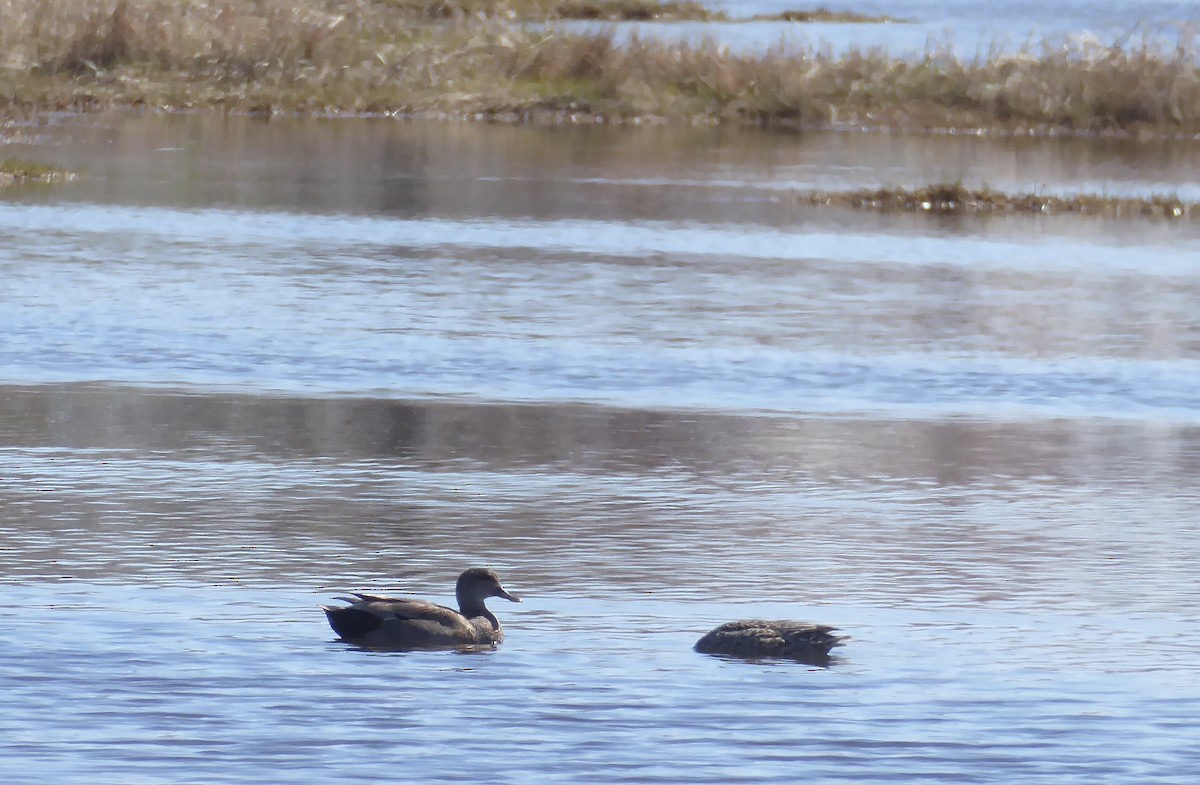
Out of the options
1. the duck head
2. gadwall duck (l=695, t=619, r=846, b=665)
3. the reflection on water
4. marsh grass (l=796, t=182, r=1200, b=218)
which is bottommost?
marsh grass (l=796, t=182, r=1200, b=218)

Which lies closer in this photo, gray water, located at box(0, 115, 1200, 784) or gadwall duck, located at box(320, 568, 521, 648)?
gray water, located at box(0, 115, 1200, 784)

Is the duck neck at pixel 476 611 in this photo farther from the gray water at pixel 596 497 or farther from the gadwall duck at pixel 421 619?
the gray water at pixel 596 497

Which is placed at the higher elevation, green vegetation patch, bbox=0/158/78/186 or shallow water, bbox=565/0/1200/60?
shallow water, bbox=565/0/1200/60

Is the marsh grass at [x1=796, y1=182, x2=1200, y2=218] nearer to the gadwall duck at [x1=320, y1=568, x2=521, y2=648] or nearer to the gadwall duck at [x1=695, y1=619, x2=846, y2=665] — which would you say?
the gadwall duck at [x1=320, y1=568, x2=521, y2=648]

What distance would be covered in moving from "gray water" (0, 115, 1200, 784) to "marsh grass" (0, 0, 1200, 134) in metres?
14.9

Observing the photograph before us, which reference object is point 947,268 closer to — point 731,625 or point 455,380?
point 455,380

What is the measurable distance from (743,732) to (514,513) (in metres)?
3.86


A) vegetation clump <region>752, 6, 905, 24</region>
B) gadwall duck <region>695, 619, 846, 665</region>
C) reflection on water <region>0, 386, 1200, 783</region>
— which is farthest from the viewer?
vegetation clump <region>752, 6, 905, 24</region>

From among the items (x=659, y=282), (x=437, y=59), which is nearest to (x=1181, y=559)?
(x=659, y=282)

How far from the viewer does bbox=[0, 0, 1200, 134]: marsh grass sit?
41.6 metres

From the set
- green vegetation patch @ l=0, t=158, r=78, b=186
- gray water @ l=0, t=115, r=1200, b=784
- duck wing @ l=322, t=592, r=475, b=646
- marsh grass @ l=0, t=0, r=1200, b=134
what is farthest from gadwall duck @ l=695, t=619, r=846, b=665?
marsh grass @ l=0, t=0, r=1200, b=134

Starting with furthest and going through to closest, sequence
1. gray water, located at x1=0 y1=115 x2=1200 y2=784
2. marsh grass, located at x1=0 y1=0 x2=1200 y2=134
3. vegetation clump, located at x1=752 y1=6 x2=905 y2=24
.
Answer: vegetation clump, located at x1=752 y1=6 x2=905 y2=24
marsh grass, located at x1=0 y1=0 x2=1200 y2=134
gray water, located at x1=0 y1=115 x2=1200 y2=784

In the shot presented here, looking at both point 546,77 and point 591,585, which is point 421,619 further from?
point 546,77

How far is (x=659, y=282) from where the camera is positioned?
2311cm
